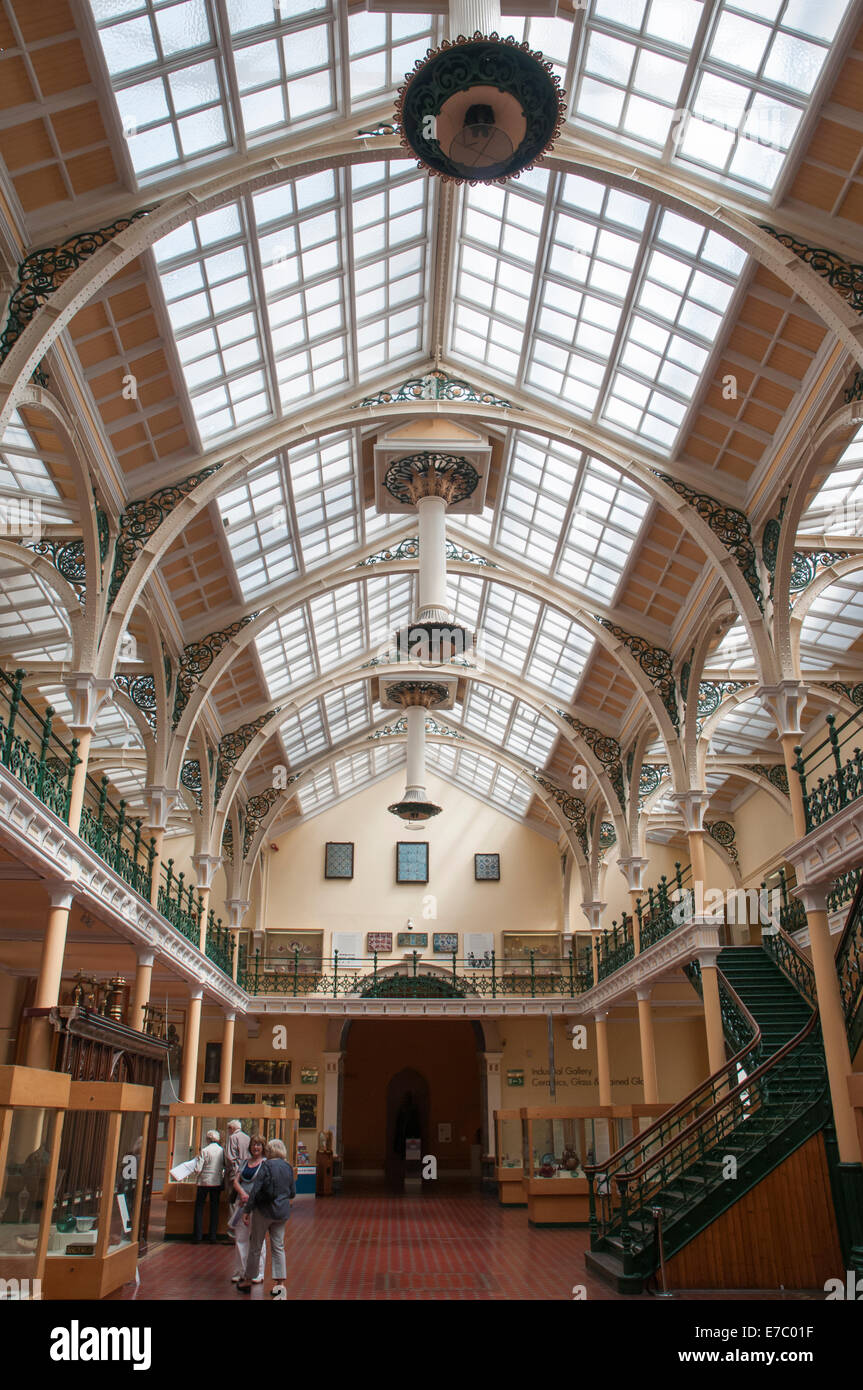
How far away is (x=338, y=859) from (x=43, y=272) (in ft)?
90.3

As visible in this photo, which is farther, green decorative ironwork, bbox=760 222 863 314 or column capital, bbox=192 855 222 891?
column capital, bbox=192 855 222 891

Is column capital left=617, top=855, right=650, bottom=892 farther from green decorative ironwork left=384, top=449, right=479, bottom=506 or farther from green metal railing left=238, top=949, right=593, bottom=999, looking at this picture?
green decorative ironwork left=384, top=449, right=479, bottom=506

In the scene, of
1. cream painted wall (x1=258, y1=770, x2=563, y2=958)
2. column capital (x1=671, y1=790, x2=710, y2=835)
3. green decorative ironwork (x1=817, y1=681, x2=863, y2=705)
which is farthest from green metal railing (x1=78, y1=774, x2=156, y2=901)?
cream painted wall (x1=258, y1=770, x2=563, y2=958)

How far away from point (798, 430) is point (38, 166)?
10.9 metres

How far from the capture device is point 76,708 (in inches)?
591

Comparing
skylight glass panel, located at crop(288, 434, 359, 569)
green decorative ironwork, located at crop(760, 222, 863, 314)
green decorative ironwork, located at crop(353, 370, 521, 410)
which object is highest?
green decorative ironwork, located at crop(353, 370, 521, 410)

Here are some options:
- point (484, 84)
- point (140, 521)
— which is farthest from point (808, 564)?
point (140, 521)

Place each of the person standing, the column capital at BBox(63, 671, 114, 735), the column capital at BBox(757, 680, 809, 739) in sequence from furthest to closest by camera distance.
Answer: the column capital at BBox(757, 680, 809, 739) < the column capital at BBox(63, 671, 114, 735) < the person standing

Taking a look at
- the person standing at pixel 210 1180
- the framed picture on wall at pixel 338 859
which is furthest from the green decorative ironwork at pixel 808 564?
the framed picture on wall at pixel 338 859

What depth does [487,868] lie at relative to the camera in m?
36.8

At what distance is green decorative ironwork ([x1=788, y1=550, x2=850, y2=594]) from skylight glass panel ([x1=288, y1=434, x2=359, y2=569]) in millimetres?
9234

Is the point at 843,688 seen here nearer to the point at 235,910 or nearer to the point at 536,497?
the point at 536,497

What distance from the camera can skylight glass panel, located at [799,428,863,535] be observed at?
16938 millimetres

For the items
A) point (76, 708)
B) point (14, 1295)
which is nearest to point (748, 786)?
point (76, 708)
